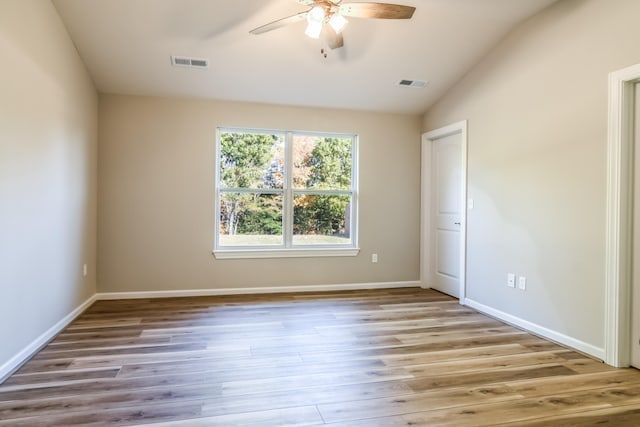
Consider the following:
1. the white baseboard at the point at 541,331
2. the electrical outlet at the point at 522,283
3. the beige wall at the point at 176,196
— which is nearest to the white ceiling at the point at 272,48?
the beige wall at the point at 176,196

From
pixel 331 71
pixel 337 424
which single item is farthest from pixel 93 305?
pixel 331 71

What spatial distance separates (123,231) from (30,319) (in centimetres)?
173

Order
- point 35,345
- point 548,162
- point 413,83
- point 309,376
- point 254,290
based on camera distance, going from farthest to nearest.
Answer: point 254,290, point 413,83, point 548,162, point 35,345, point 309,376

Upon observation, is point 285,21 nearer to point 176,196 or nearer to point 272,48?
point 272,48

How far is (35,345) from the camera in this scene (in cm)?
281

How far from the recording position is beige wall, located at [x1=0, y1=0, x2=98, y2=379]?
245 centimetres

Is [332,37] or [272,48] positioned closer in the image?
[332,37]

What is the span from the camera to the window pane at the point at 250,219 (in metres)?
4.73

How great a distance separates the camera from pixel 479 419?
1964 millimetres

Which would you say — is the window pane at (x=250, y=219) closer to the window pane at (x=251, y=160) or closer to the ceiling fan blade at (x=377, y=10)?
the window pane at (x=251, y=160)

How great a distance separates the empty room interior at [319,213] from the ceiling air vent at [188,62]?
2 centimetres

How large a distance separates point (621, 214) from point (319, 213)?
3.18 metres

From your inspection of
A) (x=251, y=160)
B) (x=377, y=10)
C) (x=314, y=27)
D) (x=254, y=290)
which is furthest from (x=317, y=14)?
(x=254, y=290)

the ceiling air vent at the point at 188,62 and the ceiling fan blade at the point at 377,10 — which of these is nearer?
the ceiling fan blade at the point at 377,10
